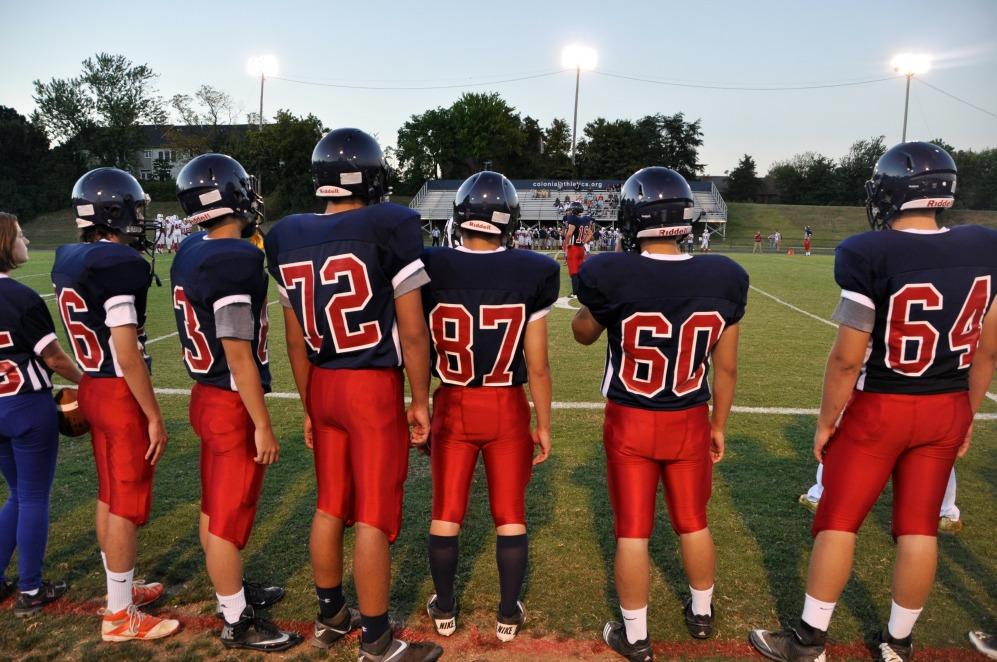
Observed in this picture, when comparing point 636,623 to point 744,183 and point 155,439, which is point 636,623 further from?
point 744,183

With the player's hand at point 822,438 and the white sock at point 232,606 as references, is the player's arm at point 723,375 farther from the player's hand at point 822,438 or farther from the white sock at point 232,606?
the white sock at point 232,606

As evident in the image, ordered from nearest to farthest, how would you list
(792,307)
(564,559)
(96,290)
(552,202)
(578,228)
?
(96,290), (564,559), (792,307), (578,228), (552,202)

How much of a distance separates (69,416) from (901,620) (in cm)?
394

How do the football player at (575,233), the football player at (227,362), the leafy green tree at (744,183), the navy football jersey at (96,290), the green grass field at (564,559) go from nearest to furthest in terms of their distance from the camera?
the football player at (227,362) < the navy football jersey at (96,290) < the green grass field at (564,559) < the football player at (575,233) < the leafy green tree at (744,183)

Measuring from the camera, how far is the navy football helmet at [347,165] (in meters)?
2.66

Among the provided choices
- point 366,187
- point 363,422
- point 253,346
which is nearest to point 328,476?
point 363,422

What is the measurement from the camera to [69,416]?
3264 millimetres

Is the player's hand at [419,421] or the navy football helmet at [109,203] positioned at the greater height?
the navy football helmet at [109,203]

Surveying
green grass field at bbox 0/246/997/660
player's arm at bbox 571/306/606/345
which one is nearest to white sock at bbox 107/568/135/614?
green grass field at bbox 0/246/997/660

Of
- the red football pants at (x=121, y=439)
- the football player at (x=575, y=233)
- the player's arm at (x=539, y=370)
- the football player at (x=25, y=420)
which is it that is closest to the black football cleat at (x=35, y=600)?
the football player at (x=25, y=420)

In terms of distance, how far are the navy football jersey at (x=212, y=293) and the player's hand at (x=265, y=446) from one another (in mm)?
223

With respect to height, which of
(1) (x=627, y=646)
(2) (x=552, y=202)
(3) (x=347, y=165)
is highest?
(2) (x=552, y=202)

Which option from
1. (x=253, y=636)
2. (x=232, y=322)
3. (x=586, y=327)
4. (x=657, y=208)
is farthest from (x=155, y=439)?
(x=657, y=208)

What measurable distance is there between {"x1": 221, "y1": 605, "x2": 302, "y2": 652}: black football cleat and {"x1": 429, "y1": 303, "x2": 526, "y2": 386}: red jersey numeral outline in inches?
52.9
